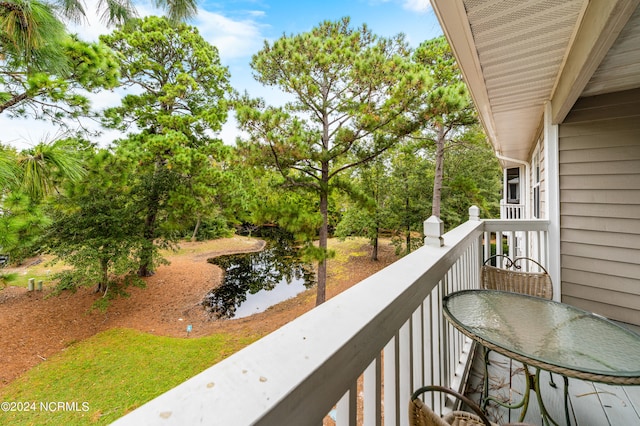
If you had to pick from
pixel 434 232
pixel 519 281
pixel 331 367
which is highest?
pixel 434 232

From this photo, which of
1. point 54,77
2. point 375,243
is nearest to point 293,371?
point 54,77

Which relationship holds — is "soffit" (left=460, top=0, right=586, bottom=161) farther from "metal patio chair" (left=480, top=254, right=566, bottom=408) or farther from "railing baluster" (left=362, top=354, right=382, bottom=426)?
"railing baluster" (left=362, top=354, right=382, bottom=426)

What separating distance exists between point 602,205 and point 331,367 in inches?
131

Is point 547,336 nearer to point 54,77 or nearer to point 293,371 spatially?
point 293,371

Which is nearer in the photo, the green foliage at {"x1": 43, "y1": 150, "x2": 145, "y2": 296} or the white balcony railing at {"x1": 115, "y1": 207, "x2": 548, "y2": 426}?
the white balcony railing at {"x1": 115, "y1": 207, "x2": 548, "y2": 426}

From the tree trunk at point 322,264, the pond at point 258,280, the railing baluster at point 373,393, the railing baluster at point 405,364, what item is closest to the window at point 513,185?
the tree trunk at point 322,264

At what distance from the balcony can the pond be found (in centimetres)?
732

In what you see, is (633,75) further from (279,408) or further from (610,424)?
(279,408)

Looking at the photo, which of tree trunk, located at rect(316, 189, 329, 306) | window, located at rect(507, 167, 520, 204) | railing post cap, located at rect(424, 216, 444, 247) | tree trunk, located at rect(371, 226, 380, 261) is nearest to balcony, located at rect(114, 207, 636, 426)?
railing post cap, located at rect(424, 216, 444, 247)

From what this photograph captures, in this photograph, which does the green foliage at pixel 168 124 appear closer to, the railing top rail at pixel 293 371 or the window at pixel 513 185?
the railing top rail at pixel 293 371

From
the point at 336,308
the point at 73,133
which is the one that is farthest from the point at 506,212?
the point at 73,133

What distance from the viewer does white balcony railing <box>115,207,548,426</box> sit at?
0.36 meters

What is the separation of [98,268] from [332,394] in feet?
27.3

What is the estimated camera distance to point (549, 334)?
1.18m
